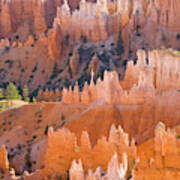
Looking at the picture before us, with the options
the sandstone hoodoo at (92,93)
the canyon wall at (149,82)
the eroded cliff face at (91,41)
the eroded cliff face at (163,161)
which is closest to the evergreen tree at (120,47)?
the eroded cliff face at (91,41)

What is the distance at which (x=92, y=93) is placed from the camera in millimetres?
46781

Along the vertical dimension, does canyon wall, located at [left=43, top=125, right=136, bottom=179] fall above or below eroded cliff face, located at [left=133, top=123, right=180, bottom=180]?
below

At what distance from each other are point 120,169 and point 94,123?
15.8 metres

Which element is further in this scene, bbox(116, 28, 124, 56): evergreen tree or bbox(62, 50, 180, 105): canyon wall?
bbox(116, 28, 124, 56): evergreen tree

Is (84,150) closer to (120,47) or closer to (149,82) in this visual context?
(149,82)

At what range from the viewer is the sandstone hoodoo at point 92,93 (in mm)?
30938

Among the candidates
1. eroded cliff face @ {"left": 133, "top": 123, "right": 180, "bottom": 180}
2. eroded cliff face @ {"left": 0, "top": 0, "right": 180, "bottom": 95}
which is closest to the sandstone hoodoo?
eroded cliff face @ {"left": 133, "top": 123, "right": 180, "bottom": 180}

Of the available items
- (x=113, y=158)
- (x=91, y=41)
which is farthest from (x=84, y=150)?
(x=91, y=41)

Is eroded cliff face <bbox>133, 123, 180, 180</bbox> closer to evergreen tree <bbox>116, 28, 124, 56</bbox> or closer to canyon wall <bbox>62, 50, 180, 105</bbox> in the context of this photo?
canyon wall <bbox>62, 50, 180, 105</bbox>

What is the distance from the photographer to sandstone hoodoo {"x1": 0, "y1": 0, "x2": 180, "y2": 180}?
30938 mm

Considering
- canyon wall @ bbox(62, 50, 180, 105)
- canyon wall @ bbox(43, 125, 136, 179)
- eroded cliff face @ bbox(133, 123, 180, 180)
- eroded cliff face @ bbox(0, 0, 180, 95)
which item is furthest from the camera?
eroded cliff face @ bbox(0, 0, 180, 95)

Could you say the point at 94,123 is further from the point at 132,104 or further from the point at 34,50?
the point at 34,50

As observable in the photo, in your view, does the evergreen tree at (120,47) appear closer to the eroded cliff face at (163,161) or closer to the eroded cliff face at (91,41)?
the eroded cliff face at (91,41)

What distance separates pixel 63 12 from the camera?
83.8 metres
